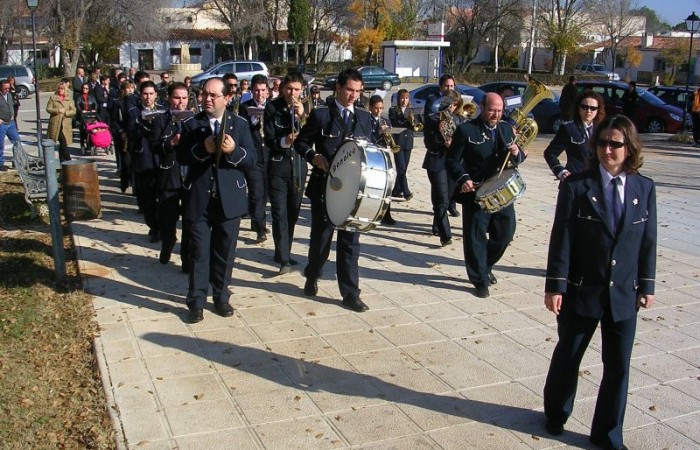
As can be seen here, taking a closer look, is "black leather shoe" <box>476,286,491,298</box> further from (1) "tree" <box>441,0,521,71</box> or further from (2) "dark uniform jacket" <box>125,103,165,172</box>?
(1) "tree" <box>441,0,521,71</box>

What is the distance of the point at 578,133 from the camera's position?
7520 mm

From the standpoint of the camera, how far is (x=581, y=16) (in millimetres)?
68688

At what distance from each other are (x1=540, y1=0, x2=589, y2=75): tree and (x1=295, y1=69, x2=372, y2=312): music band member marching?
56.0 metres

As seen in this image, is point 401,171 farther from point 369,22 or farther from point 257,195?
point 369,22

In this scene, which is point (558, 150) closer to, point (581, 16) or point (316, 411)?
point (316, 411)

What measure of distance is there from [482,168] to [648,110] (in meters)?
18.8

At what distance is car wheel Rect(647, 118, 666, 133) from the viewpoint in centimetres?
2384

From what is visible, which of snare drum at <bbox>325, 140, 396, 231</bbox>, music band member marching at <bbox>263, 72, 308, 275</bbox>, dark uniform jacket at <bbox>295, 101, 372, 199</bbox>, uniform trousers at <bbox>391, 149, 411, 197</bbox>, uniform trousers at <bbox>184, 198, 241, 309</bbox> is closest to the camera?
snare drum at <bbox>325, 140, 396, 231</bbox>

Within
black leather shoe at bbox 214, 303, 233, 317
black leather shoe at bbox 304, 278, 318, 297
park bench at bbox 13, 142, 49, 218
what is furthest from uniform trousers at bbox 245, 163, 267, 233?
park bench at bbox 13, 142, 49, 218

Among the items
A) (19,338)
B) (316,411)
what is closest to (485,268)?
(316,411)

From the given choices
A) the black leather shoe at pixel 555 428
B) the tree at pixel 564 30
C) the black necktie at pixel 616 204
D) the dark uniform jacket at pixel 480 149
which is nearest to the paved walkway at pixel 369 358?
the black leather shoe at pixel 555 428

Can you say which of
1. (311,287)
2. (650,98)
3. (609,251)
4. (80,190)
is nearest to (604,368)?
(609,251)

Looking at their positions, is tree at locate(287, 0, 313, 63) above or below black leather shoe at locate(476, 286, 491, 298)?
above

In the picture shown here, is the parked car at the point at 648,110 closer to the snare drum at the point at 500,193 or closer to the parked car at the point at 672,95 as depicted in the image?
the parked car at the point at 672,95
